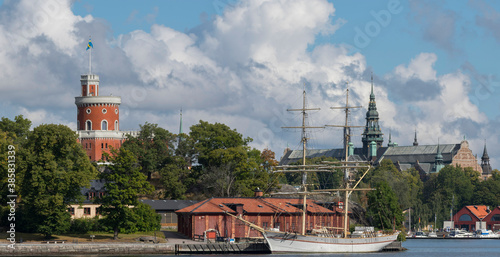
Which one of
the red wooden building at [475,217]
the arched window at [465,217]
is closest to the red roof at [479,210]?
the red wooden building at [475,217]

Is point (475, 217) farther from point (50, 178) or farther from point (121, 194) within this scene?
point (50, 178)

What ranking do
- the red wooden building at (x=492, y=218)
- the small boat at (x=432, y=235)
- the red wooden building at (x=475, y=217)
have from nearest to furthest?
the small boat at (x=432, y=235)
the red wooden building at (x=492, y=218)
the red wooden building at (x=475, y=217)

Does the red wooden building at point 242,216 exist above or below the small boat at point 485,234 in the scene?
above

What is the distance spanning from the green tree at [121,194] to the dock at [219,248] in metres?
6.50

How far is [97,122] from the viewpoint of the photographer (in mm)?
135000

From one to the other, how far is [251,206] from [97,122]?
151 feet

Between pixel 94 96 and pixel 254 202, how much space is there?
45.6m

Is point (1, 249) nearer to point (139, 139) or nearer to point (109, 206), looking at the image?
point (109, 206)

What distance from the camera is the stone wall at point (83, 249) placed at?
78.9 m

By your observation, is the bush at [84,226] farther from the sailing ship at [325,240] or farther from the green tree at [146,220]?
the sailing ship at [325,240]

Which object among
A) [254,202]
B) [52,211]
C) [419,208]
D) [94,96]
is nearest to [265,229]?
[254,202]

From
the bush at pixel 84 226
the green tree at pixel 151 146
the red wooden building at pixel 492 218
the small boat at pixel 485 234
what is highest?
the green tree at pixel 151 146

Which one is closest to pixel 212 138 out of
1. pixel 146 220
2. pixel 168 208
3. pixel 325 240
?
pixel 168 208

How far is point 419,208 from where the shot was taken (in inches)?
6909
